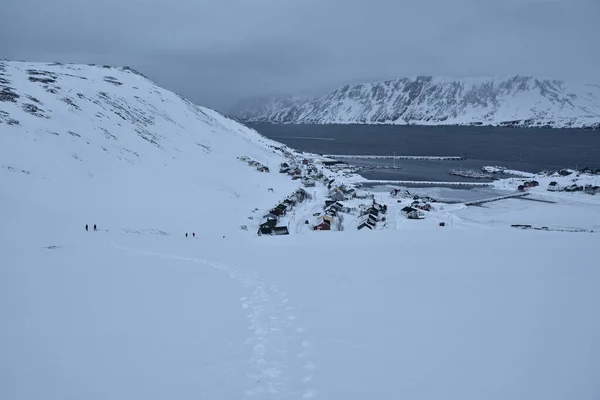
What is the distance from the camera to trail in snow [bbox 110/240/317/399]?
17.1 feet

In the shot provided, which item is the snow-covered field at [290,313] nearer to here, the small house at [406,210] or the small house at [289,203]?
the small house at [289,203]

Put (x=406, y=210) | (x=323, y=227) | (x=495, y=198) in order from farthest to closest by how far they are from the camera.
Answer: (x=495, y=198) → (x=406, y=210) → (x=323, y=227)

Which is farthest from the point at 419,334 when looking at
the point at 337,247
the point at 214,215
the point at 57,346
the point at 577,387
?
the point at 214,215

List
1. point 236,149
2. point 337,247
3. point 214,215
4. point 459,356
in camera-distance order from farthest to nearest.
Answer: point 236,149, point 214,215, point 337,247, point 459,356

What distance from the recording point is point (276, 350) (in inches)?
249

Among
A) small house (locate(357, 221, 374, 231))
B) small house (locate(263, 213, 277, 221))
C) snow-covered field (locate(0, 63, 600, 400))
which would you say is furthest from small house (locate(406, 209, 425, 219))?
snow-covered field (locate(0, 63, 600, 400))

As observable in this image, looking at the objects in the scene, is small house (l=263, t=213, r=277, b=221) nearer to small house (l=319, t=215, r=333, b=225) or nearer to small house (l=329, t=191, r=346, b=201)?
small house (l=319, t=215, r=333, b=225)

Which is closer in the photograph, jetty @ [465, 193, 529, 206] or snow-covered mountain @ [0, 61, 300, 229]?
snow-covered mountain @ [0, 61, 300, 229]

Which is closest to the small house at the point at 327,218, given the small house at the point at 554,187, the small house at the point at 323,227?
the small house at the point at 323,227

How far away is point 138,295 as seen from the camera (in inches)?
364

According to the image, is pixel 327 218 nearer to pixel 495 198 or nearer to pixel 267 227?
pixel 267 227

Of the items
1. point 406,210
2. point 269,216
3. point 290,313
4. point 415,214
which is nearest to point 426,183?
point 406,210

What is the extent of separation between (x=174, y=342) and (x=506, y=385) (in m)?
5.41

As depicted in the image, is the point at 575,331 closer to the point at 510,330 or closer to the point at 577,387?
the point at 510,330
